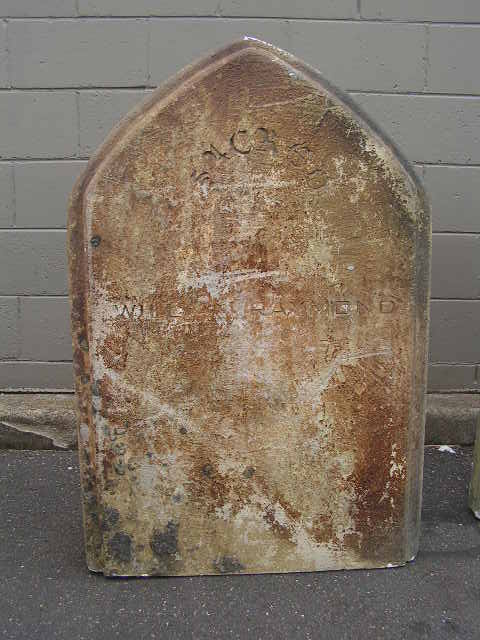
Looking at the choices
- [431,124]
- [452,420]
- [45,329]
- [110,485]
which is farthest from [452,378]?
[45,329]

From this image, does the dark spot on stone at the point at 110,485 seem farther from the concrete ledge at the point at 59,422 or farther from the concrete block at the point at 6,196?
the concrete block at the point at 6,196

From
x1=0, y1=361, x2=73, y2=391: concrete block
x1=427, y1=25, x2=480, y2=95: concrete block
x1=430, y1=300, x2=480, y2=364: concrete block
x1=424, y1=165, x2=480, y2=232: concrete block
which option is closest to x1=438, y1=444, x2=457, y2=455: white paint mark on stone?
x1=430, y1=300, x2=480, y2=364: concrete block

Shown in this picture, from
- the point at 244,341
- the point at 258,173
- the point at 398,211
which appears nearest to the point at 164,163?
the point at 258,173

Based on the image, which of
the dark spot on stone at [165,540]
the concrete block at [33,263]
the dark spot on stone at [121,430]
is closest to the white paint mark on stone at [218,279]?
the dark spot on stone at [121,430]

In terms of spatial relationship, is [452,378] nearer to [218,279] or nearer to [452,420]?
[452,420]

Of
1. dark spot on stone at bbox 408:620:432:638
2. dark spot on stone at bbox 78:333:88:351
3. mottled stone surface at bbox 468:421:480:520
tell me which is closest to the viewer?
dark spot on stone at bbox 408:620:432:638

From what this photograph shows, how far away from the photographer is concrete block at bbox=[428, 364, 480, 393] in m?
2.78

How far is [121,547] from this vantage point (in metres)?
1.74

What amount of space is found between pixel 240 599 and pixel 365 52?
213 cm

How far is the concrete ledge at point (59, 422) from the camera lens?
269 centimetres

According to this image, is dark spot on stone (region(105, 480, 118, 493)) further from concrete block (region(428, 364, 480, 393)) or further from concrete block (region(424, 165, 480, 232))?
concrete block (region(424, 165, 480, 232))

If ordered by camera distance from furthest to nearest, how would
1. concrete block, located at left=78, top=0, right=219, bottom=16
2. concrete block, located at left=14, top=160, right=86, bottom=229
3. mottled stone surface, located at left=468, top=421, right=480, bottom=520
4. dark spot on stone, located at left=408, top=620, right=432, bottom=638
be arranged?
1. concrete block, located at left=14, top=160, right=86, bottom=229
2. concrete block, located at left=78, top=0, right=219, bottom=16
3. mottled stone surface, located at left=468, top=421, right=480, bottom=520
4. dark spot on stone, located at left=408, top=620, right=432, bottom=638

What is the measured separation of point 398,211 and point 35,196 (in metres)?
1.66

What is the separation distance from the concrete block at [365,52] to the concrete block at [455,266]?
66cm
